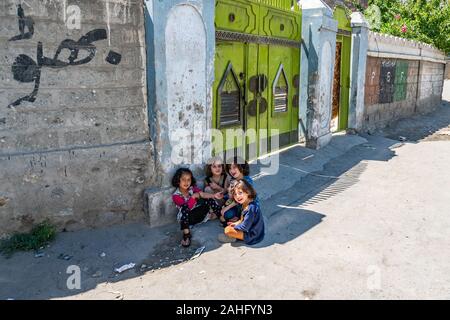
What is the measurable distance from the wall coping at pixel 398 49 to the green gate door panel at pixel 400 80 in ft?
0.79

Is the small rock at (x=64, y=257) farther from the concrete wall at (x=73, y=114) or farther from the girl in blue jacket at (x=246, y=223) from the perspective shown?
the girl in blue jacket at (x=246, y=223)

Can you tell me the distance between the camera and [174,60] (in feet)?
14.4

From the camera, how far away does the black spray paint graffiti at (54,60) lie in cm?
375

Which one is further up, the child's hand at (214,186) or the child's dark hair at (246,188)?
the child's dark hair at (246,188)

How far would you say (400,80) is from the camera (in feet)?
41.3

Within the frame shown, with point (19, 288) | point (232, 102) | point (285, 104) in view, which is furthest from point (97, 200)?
point (285, 104)

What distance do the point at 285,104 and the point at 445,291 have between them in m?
4.50

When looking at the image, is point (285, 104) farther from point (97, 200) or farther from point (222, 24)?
point (97, 200)

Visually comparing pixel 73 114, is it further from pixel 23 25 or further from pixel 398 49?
pixel 398 49

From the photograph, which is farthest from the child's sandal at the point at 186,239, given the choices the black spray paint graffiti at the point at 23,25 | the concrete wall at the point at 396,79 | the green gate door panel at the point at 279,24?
the concrete wall at the point at 396,79

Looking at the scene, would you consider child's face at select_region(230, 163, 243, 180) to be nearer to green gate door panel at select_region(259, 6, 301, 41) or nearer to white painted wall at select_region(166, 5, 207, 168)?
white painted wall at select_region(166, 5, 207, 168)

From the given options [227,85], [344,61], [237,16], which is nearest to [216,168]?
[227,85]

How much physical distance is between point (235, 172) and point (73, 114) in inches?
71.0

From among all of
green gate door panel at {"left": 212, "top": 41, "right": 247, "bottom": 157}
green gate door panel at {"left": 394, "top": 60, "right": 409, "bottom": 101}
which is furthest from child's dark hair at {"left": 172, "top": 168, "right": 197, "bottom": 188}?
green gate door panel at {"left": 394, "top": 60, "right": 409, "bottom": 101}
